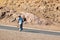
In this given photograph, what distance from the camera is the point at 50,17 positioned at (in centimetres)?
3459

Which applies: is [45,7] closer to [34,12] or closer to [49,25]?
[34,12]

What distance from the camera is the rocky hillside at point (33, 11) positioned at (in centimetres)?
3353

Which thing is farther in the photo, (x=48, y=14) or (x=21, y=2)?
(x=21, y=2)

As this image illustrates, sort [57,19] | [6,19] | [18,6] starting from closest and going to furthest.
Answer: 1. [57,19]
2. [6,19]
3. [18,6]

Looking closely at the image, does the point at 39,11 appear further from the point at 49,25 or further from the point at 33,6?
the point at 49,25

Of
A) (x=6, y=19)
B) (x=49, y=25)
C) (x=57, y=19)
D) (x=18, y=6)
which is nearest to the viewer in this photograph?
(x=49, y=25)

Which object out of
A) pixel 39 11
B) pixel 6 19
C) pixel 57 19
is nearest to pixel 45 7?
pixel 39 11

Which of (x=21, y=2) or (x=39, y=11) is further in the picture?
(x=21, y=2)

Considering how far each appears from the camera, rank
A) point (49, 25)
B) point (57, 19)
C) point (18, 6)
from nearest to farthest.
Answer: point (49, 25) < point (57, 19) < point (18, 6)

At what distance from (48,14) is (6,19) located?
561 cm

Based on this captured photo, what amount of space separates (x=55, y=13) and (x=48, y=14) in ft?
3.10

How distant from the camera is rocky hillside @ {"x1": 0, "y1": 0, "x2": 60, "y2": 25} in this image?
33.5 metres

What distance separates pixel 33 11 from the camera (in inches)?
1438

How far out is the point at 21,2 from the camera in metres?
40.0
